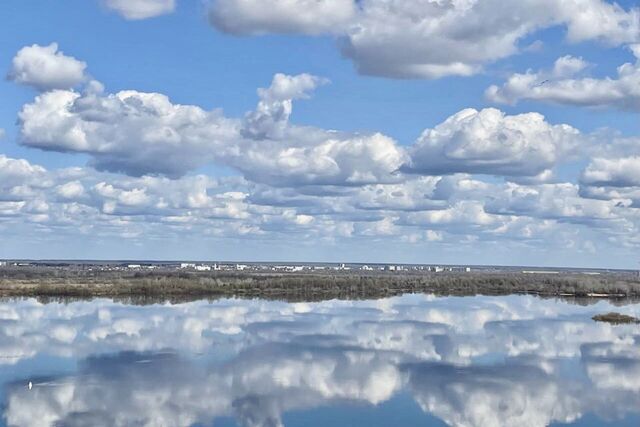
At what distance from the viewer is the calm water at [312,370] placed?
66.1 ft

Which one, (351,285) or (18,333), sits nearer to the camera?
(18,333)

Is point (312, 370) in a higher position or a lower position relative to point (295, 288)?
lower

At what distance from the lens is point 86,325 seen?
39438 mm

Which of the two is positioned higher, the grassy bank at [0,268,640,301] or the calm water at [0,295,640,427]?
the grassy bank at [0,268,640,301]

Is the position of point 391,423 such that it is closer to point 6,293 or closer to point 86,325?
point 86,325

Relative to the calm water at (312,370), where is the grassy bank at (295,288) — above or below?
above

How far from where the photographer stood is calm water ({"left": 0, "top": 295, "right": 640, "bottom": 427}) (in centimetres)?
2014

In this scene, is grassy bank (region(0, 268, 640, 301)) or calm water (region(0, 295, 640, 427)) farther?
grassy bank (region(0, 268, 640, 301))

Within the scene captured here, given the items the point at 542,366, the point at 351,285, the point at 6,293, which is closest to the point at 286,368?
the point at 542,366

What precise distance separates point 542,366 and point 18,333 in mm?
22181

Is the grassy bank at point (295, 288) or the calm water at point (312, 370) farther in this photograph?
the grassy bank at point (295, 288)

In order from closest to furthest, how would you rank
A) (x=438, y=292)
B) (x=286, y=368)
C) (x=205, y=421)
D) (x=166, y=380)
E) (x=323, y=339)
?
(x=205, y=421)
(x=166, y=380)
(x=286, y=368)
(x=323, y=339)
(x=438, y=292)

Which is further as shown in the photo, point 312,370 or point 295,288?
point 295,288

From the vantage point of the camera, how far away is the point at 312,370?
26219 mm
